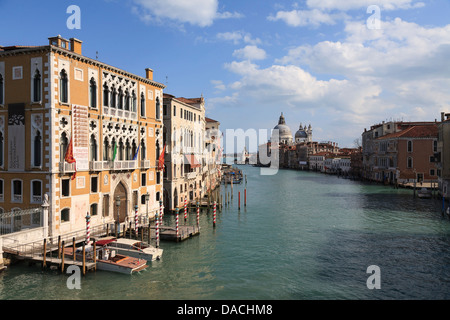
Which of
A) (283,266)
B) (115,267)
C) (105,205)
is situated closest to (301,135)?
(105,205)

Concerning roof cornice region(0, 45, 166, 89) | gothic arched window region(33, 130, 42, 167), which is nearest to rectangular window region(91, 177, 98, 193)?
gothic arched window region(33, 130, 42, 167)

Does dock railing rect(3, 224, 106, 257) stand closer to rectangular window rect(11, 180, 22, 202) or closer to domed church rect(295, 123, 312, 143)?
rectangular window rect(11, 180, 22, 202)

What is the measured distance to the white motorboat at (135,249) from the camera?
17.4m

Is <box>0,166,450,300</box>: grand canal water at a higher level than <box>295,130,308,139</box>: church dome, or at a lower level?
lower

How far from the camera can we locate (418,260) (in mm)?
17688

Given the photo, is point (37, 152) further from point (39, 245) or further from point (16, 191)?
point (39, 245)

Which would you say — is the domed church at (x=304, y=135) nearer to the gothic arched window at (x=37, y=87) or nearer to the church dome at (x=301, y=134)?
the church dome at (x=301, y=134)

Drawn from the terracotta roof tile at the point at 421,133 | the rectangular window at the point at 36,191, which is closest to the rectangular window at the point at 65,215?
the rectangular window at the point at 36,191

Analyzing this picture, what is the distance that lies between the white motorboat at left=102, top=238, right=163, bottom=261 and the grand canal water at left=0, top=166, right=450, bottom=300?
1.59ft

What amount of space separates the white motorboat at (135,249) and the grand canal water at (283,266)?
484 mm

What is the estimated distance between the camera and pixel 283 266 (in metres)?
16.9

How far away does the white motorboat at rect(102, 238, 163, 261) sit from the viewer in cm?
1744
